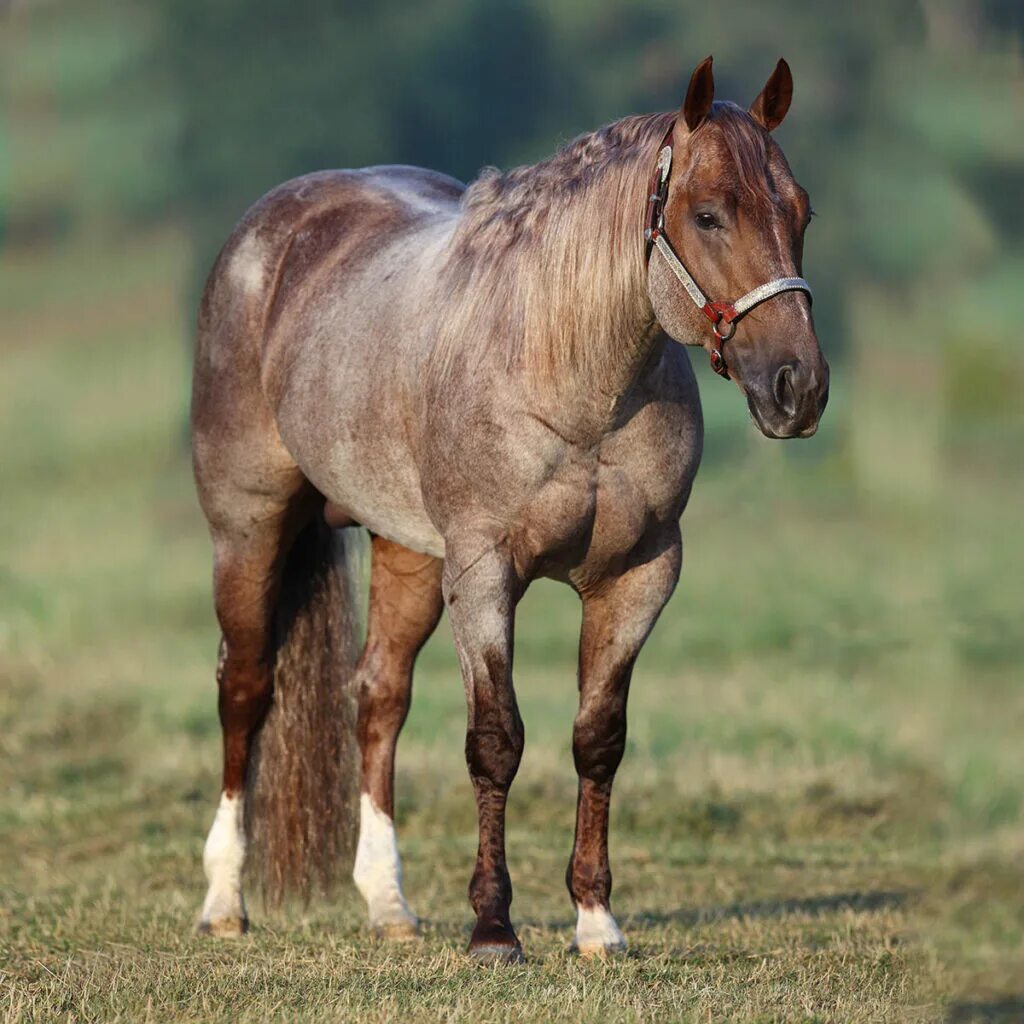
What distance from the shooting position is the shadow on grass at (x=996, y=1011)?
1694 mm

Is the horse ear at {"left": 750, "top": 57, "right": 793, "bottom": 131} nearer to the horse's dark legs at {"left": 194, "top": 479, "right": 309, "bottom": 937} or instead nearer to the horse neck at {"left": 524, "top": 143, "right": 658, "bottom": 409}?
the horse neck at {"left": 524, "top": 143, "right": 658, "bottom": 409}

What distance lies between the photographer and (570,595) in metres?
20.4

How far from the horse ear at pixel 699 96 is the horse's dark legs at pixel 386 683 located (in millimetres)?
2355

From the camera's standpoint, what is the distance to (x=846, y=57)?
110ft

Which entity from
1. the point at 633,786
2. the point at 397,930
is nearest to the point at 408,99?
the point at 633,786

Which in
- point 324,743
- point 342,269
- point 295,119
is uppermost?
point 295,119

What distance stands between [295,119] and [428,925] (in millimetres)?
32994

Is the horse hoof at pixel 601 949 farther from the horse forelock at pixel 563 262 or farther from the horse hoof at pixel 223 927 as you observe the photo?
the horse forelock at pixel 563 262

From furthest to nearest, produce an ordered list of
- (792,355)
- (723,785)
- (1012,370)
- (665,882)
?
(723,785)
(665,882)
(792,355)
(1012,370)

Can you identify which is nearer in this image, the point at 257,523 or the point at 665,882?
the point at 257,523

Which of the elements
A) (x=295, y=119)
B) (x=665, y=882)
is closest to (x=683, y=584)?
(x=665, y=882)

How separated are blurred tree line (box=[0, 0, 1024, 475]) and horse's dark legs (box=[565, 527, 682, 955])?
10833 mm

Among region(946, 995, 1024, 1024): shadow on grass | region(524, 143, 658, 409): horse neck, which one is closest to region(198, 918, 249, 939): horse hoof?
region(524, 143, 658, 409): horse neck

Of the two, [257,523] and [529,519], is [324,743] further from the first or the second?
[529,519]
